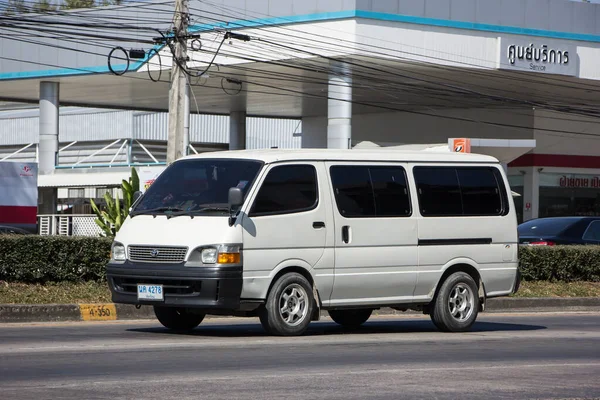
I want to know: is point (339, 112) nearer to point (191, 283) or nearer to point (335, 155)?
point (335, 155)

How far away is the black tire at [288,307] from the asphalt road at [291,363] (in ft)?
0.77

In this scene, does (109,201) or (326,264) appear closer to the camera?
(326,264)

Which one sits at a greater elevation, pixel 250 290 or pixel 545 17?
pixel 545 17

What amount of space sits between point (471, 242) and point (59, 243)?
20.8 feet

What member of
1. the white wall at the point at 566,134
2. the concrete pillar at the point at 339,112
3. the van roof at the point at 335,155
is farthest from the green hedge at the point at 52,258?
the white wall at the point at 566,134

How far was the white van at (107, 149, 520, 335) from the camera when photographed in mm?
11930

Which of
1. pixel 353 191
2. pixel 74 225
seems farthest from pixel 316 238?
pixel 74 225

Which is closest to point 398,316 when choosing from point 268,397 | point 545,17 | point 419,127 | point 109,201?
point 109,201

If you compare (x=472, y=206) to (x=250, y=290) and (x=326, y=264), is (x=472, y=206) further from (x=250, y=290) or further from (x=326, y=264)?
(x=250, y=290)

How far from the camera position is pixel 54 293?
15.9 meters

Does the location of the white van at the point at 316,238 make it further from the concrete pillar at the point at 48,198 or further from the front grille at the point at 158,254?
the concrete pillar at the point at 48,198

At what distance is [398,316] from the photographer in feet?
56.6

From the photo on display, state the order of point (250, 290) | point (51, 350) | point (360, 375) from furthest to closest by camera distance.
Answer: point (250, 290) < point (51, 350) < point (360, 375)

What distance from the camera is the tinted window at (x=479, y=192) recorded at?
13.9m
